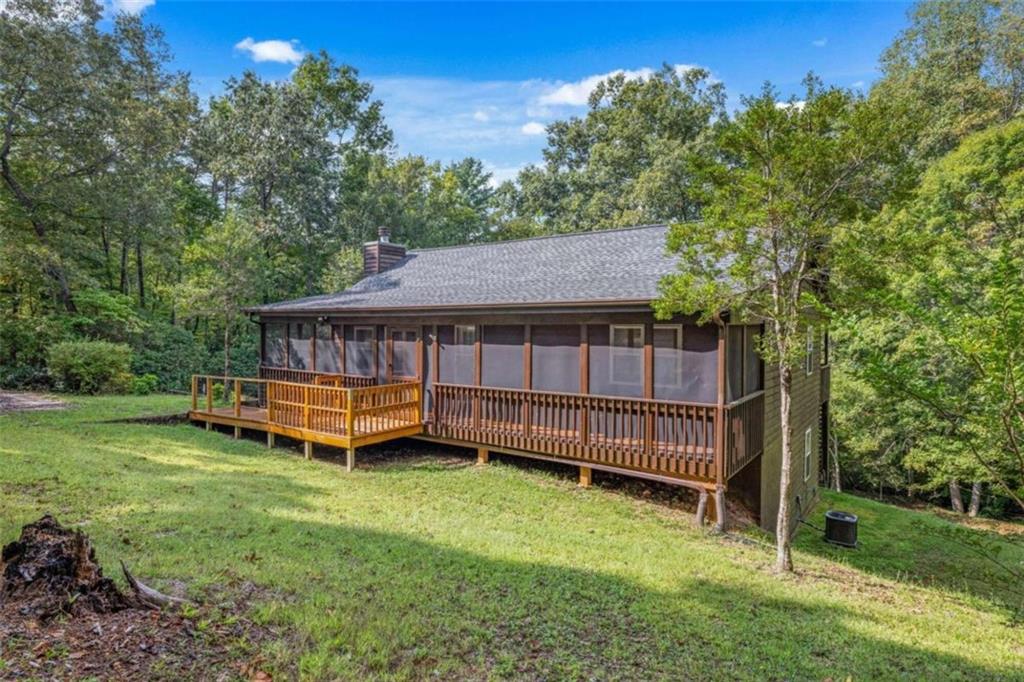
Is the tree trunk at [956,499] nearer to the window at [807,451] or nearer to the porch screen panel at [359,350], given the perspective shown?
the window at [807,451]

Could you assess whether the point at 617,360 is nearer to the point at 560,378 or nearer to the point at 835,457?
the point at 560,378

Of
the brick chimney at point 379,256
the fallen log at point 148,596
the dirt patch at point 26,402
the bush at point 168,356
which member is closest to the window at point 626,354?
the fallen log at point 148,596

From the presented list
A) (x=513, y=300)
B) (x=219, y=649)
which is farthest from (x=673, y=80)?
(x=219, y=649)

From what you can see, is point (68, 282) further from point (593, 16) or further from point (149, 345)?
point (593, 16)

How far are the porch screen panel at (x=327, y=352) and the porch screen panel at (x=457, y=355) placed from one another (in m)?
3.45

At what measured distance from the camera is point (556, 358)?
9.01m

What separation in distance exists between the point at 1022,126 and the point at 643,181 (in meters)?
12.9

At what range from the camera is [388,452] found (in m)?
10.4

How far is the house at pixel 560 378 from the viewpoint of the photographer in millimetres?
7574

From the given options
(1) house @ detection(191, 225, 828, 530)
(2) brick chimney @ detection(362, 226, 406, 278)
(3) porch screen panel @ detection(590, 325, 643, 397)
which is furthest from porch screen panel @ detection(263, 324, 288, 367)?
(3) porch screen panel @ detection(590, 325, 643, 397)

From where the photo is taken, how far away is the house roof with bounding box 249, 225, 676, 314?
8.78 metres

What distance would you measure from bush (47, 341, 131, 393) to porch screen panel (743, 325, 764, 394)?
16917 mm

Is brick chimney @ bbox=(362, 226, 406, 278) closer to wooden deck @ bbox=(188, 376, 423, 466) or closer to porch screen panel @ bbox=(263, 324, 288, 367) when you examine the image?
porch screen panel @ bbox=(263, 324, 288, 367)

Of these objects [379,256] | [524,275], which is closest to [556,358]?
[524,275]
